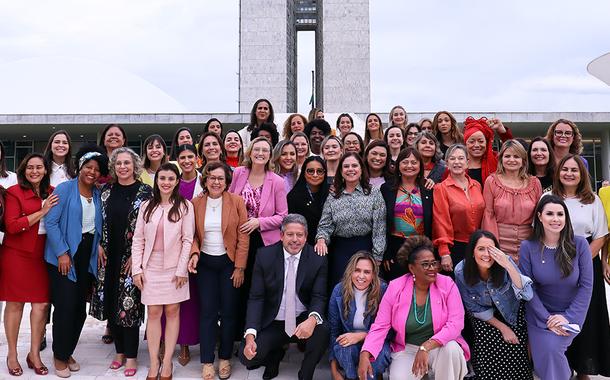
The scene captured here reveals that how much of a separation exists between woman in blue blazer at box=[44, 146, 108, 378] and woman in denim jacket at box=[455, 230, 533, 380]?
121 inches

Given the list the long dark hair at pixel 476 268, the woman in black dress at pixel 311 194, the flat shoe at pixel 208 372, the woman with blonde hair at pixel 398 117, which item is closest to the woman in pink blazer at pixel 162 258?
the flat shoe at pixel 208 372

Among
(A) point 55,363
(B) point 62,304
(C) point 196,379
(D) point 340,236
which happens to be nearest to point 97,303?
(B) point 62,304

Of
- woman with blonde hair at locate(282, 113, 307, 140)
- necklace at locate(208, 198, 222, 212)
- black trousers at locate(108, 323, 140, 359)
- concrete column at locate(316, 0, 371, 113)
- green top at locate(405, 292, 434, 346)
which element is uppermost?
concrete column at locate(316, 0, 371, 113)

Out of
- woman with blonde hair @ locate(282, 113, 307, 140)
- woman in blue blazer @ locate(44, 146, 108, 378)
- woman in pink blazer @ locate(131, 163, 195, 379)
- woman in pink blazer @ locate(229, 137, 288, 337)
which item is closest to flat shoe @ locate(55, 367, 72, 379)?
woman in blue blazer @ locate(44, 146, 108, 378)

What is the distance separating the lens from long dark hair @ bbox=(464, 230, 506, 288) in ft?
11.7

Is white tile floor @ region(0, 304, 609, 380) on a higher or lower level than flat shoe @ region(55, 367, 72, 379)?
lower

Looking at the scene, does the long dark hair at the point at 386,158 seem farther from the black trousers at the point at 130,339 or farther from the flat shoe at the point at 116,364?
the flat shoe at the point at 116,364

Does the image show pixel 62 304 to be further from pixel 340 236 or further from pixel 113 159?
pixel 340 236

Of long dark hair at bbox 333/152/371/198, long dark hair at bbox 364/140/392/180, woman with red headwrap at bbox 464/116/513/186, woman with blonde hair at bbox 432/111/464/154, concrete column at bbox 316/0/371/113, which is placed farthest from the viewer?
concrete column at bbox 316/0/371/113

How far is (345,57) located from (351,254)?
2942 centimetres

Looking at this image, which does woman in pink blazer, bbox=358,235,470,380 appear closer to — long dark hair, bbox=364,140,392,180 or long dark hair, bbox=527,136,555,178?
long dark hair, bbox=364,140,392,180

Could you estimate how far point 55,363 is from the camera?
13.4ft

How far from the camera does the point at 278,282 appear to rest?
13.1 feet

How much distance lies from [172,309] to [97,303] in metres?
0.73
